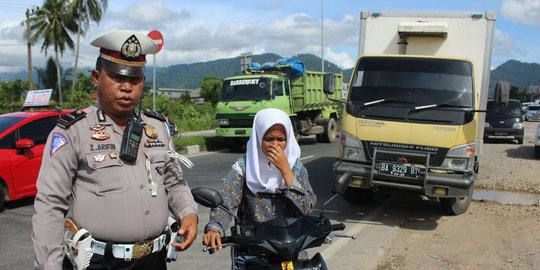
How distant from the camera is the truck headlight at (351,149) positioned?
6469mm

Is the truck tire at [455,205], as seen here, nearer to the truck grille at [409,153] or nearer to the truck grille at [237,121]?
the truck grille at [409,153]

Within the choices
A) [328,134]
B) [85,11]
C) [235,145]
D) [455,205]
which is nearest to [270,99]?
[235,145]

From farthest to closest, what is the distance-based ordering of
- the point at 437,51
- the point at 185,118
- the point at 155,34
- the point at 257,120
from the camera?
the point at 185,118 → the point at 155,34 → the point at 437,51 → the point at 257,120

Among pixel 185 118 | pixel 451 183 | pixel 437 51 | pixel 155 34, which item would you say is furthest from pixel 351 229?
pixel 185 118

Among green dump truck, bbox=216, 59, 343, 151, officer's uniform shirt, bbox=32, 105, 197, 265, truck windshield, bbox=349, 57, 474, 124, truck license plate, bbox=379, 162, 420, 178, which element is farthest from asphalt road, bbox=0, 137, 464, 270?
green dump truck, bbox=216, 59, 343, 151

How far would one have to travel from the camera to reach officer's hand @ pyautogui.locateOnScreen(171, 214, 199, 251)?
7.41 ft

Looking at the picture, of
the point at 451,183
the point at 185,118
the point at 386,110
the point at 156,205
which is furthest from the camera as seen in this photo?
the point at 185,118

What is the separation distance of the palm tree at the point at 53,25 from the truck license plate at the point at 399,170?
126 ft

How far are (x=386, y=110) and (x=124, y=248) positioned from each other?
5013 millimetres

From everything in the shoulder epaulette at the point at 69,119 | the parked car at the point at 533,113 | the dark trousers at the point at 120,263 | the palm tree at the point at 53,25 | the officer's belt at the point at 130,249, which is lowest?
the parked car at the point at 533,113

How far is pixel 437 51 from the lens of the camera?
7.54m

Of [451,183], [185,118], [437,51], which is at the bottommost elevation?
[185,118]

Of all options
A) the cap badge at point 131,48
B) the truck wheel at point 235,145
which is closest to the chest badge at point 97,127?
the cap badge at point 131,48

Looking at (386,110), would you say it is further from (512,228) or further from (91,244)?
(91,244)
